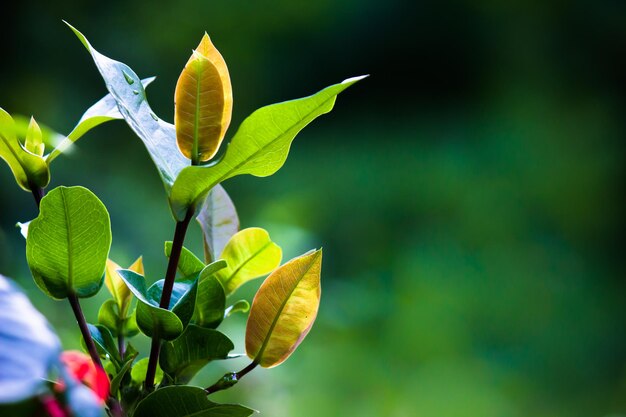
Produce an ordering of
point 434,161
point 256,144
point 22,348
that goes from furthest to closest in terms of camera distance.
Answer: point 434,161
point 256,144
point 22,348

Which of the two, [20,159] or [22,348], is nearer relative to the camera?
[22,348]

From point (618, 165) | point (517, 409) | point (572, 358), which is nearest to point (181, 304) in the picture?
point (517, 409)

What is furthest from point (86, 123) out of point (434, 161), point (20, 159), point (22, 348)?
point (434, 161)

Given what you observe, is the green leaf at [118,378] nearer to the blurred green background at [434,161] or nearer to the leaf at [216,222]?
the leaf at [216,222]

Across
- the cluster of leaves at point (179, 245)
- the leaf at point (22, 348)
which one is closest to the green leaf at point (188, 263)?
the cluster of leaves at point (179, 245)

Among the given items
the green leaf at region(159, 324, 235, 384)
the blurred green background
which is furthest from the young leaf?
the blurred green background

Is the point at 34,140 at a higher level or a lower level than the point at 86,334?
higher

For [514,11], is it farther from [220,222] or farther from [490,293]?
[220,222]

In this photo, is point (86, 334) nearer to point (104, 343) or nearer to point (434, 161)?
point (104, 343)
